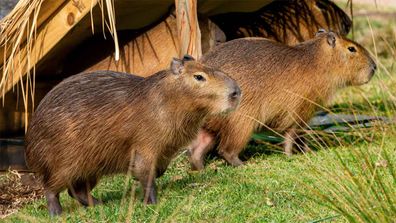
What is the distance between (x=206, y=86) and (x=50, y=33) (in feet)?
6.22

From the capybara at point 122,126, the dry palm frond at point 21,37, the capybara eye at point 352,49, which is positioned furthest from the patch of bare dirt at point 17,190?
the capybara eye at point 352,49

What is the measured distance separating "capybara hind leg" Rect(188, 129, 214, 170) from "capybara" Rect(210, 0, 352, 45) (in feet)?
6.69

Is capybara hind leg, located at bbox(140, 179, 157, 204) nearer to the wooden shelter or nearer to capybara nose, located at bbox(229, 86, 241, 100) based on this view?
capybara nose, located at bbox(229, 86, 241, 100)

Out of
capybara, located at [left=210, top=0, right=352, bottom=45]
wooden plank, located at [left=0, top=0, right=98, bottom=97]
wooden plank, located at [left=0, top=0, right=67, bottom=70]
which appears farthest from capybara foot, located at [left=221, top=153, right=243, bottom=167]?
capybara, located at [left=210, top=0, right=352, bottom=45]

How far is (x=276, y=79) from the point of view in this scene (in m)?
7.64

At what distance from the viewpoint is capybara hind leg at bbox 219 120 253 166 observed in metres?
7.48

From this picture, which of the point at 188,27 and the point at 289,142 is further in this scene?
the point at 289,142

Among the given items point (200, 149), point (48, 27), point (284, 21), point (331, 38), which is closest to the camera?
point (48, 27)

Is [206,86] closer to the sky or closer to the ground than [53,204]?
closer to the sky

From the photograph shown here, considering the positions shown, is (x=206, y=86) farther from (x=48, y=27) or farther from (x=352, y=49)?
(x=352, y=49)

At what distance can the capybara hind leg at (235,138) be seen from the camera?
748cm

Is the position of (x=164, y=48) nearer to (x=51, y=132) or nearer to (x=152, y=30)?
(x=152, y=30)

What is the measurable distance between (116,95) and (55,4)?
141cm

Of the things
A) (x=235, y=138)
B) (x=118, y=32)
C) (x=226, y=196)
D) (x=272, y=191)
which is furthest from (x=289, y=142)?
(x=118, y=32)
